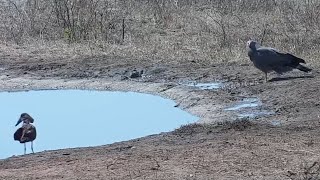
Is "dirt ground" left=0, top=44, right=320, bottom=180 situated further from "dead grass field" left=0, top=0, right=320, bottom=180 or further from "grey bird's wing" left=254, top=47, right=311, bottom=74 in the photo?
"grey bird's wing" left=254, top=47, right=311, bottom=74

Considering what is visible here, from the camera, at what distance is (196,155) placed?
333 inches

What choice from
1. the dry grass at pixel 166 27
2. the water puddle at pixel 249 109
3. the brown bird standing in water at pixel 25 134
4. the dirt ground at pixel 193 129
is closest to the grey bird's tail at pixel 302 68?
the dirt ground at pixel 193 129

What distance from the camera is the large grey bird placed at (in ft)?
42.7

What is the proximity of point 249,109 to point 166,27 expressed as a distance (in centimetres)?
791

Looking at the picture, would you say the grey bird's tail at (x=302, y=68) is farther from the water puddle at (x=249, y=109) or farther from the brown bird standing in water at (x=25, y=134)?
the brown bird standing in water at (x=25, y=134)

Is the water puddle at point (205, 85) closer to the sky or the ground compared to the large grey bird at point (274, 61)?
closer to the ground

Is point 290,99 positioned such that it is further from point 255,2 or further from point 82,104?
point 255,2

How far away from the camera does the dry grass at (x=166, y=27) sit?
1630 centimetres

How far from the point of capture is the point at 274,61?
1298 cm

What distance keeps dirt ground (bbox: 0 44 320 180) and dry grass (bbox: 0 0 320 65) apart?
3.05 feet

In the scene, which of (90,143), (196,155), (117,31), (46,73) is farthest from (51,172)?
(117,31)

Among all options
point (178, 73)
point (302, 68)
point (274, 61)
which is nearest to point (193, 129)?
point (274, 61)

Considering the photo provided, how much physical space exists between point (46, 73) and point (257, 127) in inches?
239

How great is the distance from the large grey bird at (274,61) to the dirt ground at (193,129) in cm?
20
